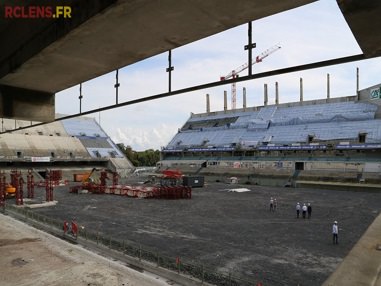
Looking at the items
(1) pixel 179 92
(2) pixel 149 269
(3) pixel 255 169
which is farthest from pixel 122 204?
(3) pixel 255 169

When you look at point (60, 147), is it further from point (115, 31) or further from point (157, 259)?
point (115, 31)

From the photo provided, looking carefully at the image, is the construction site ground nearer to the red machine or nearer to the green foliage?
the red machine

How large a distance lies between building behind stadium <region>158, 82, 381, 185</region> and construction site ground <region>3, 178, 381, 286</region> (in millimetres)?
21330

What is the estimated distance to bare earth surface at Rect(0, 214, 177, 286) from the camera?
44.3 ft

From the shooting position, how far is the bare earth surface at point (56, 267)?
44.3 feet

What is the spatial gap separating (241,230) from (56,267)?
463 inches

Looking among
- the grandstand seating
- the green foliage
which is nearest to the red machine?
the grandstand seating

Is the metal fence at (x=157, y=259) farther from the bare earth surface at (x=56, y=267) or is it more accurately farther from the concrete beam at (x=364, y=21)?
the concrete beam at (x=364, y=21)

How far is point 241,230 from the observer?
22.5 metres

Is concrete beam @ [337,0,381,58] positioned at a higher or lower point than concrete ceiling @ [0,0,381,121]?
lower

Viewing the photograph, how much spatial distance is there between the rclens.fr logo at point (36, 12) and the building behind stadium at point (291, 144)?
175 ft

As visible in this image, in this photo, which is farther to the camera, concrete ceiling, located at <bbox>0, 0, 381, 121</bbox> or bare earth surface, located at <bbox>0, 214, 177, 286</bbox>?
bare earth surface, located at <bbox>0, 214, 177, 286</bbox>

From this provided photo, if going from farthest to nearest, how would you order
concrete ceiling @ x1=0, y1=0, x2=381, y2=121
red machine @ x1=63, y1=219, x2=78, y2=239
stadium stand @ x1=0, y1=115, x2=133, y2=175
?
1. stadium stand @ x1=0, y1=115, x2=133, y2=175
2. red machine @ x1=63, y1=219, x2=78, y2=239
3. concrete ceiling @ x1=0, y1=0, x2=381, y2=121

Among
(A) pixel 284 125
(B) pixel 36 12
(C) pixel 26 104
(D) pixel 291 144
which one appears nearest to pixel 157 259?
(C) pixel 26 104
